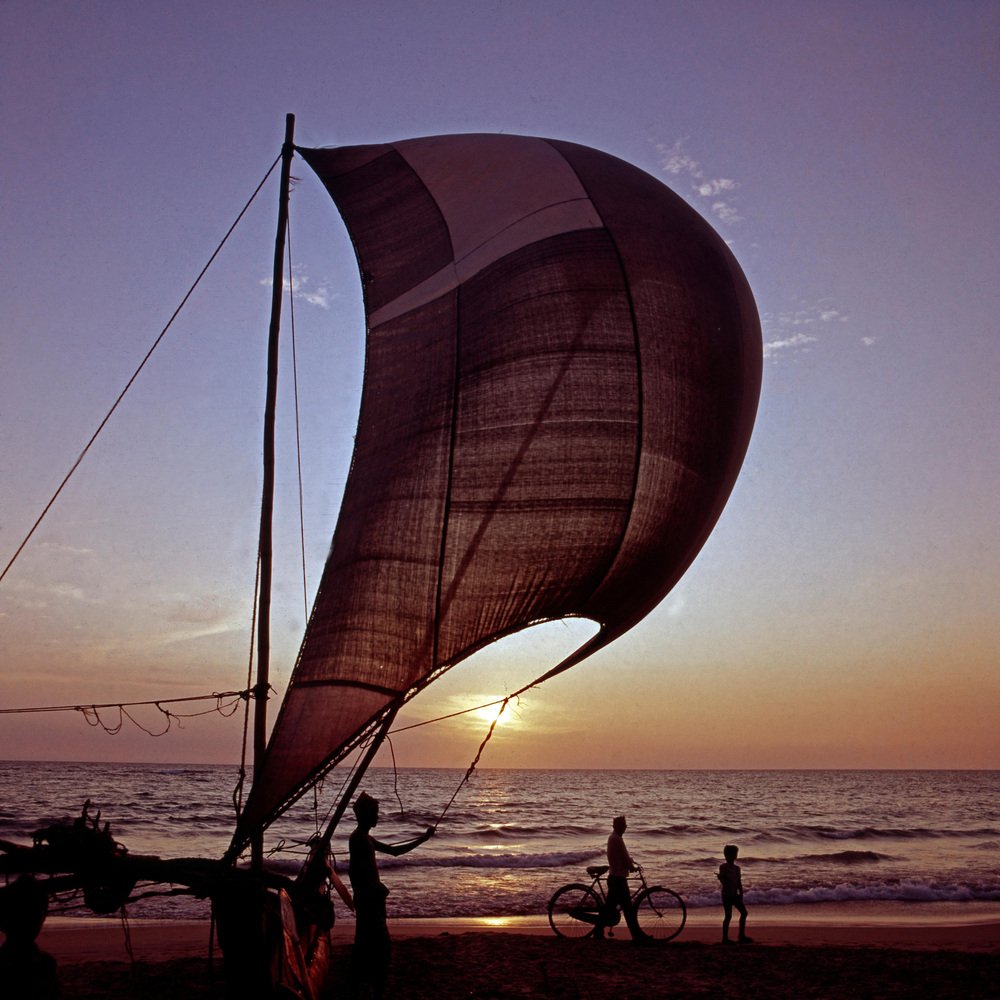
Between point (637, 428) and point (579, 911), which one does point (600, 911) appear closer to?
point (579, 911)

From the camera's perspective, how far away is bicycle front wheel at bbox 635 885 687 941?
1277cm

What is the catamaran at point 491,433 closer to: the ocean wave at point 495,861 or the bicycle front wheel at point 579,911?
the bicycle front wheel at point 579,911

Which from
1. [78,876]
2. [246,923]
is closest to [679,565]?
[246,923]

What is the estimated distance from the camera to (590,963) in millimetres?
10922

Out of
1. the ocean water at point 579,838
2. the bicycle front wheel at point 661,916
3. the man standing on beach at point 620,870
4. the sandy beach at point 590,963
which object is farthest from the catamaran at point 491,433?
the bicycle front wheel at point 661,916

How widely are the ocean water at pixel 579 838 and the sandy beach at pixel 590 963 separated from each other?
6.35ft

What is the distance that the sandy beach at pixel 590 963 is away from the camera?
31.6 feet

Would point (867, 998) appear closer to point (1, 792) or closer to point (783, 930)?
point (783, 930)

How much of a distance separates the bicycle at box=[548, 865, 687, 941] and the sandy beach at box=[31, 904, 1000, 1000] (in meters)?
0.33

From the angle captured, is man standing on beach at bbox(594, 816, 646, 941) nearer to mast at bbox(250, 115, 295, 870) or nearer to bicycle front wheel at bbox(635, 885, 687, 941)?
bicycle front wheel at bbox(635, 885, 687, 941)

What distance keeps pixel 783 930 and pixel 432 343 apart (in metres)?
12.5

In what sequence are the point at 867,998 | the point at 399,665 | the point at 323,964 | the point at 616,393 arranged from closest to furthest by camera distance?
the point at 399,665
the point at 616,393
the point at 323,964
the point at 867,998

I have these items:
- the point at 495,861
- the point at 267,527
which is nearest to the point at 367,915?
the point at 267,527

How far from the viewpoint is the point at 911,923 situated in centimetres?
1672
